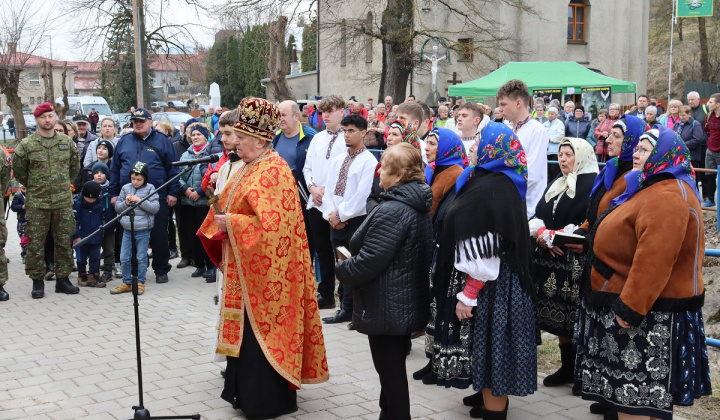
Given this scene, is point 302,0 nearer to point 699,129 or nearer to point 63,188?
point 699,129

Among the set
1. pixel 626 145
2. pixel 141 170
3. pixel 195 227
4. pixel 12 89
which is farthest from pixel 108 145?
pixel 12 89

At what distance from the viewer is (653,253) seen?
393 cm

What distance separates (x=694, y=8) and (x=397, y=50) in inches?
389

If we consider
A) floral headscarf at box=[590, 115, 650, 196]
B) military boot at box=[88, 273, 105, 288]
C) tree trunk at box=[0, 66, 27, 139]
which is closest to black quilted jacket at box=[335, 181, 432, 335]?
floral headscarf at box=[590, 115, 650, 196]

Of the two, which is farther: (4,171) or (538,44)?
(538,44)

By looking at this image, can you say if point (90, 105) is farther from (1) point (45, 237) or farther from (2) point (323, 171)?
(2) point (323, 171)

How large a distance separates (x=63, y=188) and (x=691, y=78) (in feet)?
145


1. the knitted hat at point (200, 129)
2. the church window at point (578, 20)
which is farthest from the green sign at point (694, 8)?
the knitted hat at point (200, 129)

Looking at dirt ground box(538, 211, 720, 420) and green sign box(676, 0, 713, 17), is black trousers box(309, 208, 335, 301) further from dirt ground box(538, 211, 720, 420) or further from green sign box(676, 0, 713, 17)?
green sign box(676, 0, 713, 17)

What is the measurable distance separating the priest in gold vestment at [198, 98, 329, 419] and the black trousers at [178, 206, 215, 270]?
15.9 feet

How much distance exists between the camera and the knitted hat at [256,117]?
195 inches

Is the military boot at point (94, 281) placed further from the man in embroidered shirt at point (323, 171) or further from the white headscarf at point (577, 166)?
the white headscarf at point (577, 166)

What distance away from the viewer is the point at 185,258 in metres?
10.7

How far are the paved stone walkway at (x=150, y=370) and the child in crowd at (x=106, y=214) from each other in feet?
2.97
